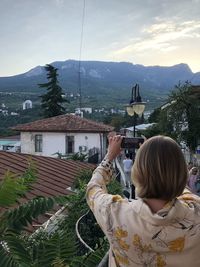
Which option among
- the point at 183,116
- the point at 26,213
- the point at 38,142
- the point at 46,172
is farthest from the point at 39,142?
the point at 26,213

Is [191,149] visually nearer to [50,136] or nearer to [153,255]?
[50,136]

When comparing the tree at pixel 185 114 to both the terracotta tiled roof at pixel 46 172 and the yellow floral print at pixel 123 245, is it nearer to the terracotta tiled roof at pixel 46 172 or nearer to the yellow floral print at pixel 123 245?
the terracotta tiled roof at pixel 46 172

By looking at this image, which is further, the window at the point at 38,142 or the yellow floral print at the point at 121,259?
the window at the point at 38,142

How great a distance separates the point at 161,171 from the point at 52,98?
185ft

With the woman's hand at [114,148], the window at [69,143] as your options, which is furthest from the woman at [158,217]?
the window at [69,143]

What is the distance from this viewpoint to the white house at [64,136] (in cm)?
4112

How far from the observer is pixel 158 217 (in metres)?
2.12

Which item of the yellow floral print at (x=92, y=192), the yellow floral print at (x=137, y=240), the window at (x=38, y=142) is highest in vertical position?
the yellow floral print at (x=92, y=192)

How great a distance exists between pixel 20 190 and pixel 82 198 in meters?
2.63

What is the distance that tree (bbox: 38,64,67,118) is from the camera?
189ft

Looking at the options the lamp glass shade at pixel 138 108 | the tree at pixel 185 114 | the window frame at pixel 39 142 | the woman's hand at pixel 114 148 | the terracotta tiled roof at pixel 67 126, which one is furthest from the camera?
the window frame at pixel 39 142

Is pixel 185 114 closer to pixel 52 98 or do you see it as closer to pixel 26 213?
pixel 52 98

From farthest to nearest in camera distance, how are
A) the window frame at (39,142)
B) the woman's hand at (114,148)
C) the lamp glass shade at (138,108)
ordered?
1. the window frame at (39,142)
2. the lamp glass shade at (138,108)
3. the woman's hand at (114,148)

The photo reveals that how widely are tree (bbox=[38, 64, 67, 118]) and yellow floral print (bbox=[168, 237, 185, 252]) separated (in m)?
55.7
